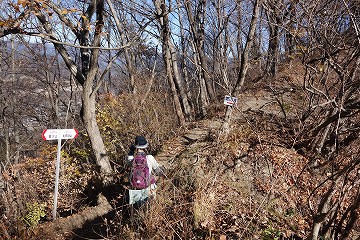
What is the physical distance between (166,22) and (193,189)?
5.66 metres

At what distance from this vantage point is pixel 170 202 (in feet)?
14.8

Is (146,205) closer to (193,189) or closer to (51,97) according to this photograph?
(193,189)

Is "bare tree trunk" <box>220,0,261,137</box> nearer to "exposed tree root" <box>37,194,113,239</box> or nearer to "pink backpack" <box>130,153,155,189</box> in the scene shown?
"pink backpack" <box>130,153,155,189</box>

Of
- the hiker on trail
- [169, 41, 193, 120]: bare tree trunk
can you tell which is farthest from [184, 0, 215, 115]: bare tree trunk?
the hiker on trail

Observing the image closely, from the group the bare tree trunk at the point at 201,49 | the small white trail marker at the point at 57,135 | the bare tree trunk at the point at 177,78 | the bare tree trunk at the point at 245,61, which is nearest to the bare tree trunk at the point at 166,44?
the bare tree trunk at the point at 177,78

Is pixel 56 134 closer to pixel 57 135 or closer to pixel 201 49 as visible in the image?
pixel 57 135

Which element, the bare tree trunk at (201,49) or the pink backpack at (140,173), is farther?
the bare tree trunk at (201,49)

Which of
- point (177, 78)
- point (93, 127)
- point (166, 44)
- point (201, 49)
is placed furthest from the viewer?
point (201, 49)

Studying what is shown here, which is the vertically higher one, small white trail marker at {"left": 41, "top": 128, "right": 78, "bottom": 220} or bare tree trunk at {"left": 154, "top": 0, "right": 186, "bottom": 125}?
bare tree trunk at {"left": 154, "top": 0, "right": 186, "bottom": 125}

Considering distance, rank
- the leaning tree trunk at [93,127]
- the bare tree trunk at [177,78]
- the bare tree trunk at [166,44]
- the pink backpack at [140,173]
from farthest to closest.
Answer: the bare tree trunk at [177,78] < the bare tree trunk at [166,44] < the leaning tree trunk at [93,127] < the pink backpack at [140,173]

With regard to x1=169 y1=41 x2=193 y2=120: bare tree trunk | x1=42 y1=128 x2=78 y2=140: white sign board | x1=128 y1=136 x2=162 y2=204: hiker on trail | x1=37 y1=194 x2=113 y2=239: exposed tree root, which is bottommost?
x1=37 y1=194 x2=113 y2=239: exposed tree root

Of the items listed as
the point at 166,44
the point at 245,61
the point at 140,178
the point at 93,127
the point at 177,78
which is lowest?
Answer: the point at 140,178

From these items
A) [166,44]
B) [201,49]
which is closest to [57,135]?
[166,44]

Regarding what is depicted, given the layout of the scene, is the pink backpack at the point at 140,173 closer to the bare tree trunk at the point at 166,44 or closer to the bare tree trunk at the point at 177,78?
the bare tree trunk at the point at 166,44
